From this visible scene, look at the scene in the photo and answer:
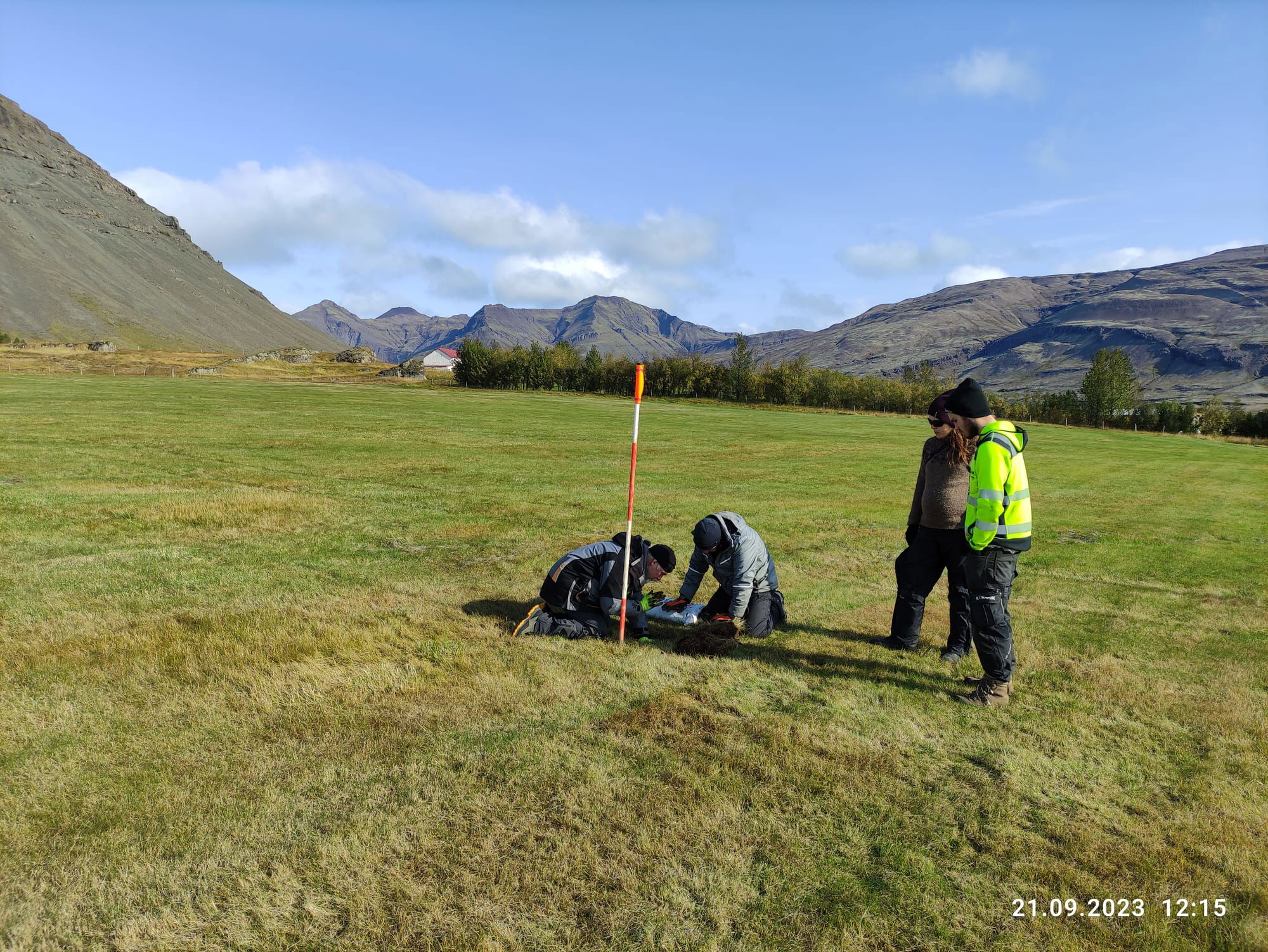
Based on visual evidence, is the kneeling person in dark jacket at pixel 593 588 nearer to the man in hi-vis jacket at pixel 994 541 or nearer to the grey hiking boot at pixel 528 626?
the grey hiking boot at pixel 528 626

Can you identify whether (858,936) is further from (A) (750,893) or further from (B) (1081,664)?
(B) (1081,664)

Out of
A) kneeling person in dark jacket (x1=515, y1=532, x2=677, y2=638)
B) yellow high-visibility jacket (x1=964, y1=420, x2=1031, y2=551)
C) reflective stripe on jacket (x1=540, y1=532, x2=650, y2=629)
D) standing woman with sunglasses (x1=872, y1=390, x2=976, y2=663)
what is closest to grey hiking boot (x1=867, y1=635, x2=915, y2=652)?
standing woman with sunglasses (x1=872, y1=390, x2=976, y2=663)

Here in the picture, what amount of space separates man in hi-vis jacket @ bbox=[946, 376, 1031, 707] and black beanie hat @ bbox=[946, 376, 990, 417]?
0.03 meters

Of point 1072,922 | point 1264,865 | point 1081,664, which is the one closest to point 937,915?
point 1072,922

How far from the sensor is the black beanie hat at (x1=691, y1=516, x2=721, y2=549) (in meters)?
8.11

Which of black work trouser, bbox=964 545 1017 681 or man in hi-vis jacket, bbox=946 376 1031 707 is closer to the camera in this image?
man in hi-vis jacket, bbox=946 376 1031 707

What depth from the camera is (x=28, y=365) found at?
8569 cm

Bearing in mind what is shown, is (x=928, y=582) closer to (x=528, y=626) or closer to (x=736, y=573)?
(x=736, y=573)

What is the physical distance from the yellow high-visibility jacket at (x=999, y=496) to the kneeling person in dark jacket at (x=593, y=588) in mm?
3526

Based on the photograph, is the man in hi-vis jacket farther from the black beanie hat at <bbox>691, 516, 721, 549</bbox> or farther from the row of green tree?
the row of green tree

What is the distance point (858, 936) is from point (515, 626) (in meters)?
5.60

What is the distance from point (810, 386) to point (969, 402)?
11164 centimetres

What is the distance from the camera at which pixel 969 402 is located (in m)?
7.31
